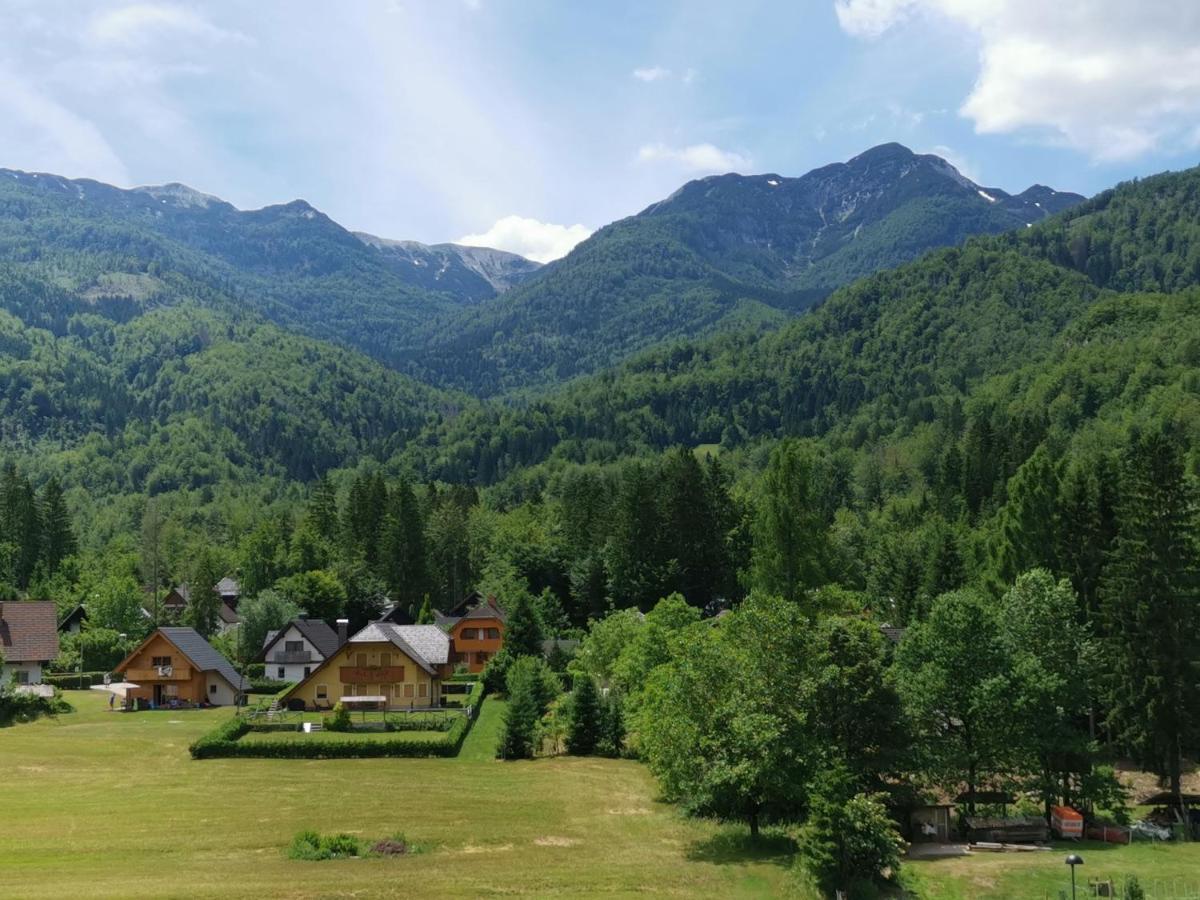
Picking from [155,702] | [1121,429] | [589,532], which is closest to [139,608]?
[155,702]

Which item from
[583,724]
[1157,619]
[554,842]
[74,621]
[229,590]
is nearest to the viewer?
[554,842]

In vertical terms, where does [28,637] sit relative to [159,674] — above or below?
above

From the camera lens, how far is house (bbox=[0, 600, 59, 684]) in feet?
233

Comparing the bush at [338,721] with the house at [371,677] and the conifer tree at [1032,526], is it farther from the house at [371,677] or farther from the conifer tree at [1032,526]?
the conifer tree at [1032,526]

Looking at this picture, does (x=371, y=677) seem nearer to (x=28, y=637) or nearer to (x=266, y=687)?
(x=266, y=687)

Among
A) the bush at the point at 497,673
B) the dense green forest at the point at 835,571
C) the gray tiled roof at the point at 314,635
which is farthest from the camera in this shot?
the gray tiled roof at the point at 314,635

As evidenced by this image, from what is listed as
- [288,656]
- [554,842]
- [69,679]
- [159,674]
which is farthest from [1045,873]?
[69,679]

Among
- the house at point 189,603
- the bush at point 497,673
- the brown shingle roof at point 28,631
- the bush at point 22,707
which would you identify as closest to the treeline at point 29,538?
the house at point 189,603

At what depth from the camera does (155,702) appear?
68750mm

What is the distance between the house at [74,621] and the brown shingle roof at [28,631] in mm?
20327

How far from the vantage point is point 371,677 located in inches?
2606

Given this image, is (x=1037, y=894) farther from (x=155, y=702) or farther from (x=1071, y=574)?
(x=155, y=702)

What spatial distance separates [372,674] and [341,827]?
3056 cm

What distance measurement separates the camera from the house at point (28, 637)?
233ft
